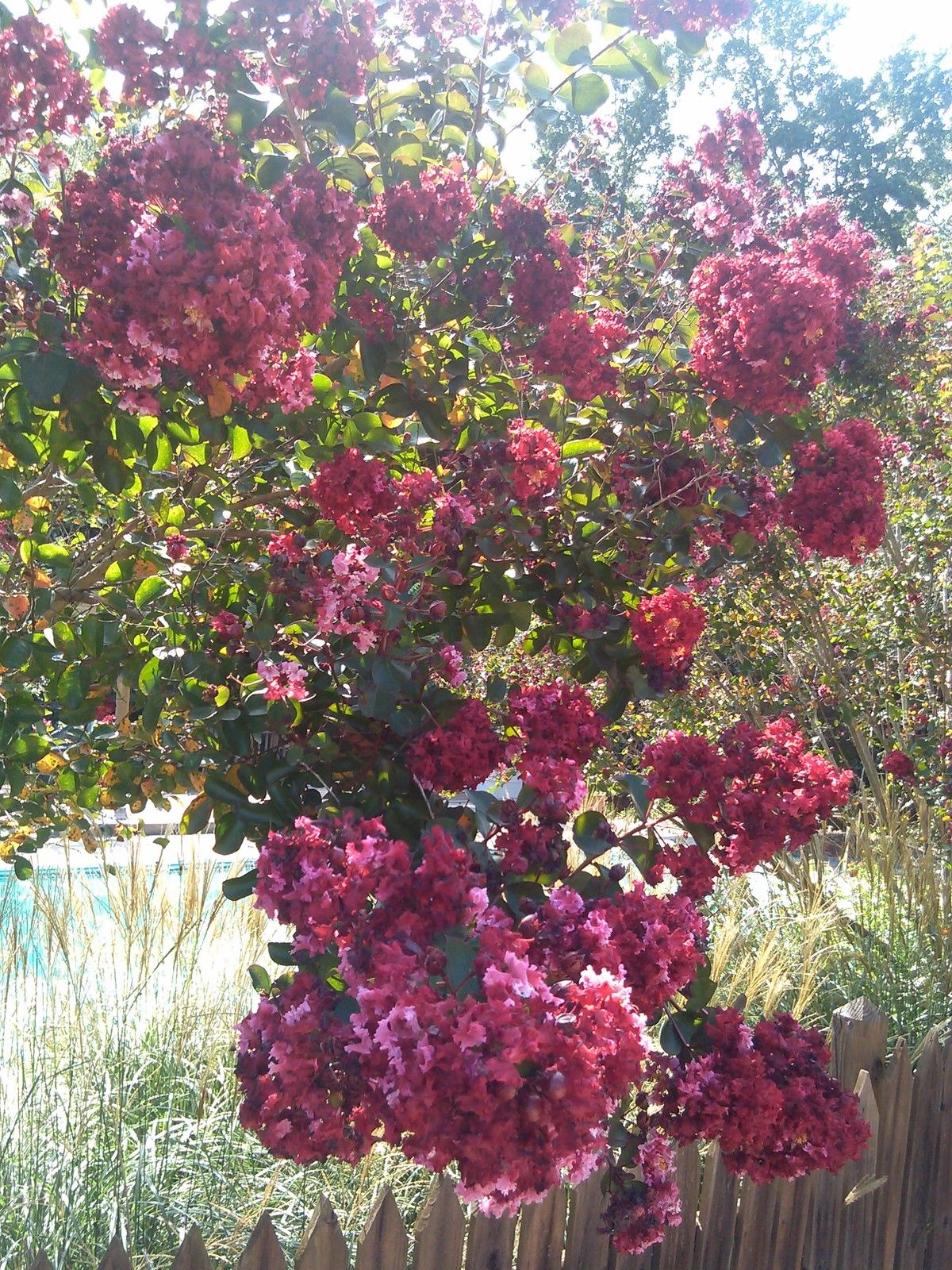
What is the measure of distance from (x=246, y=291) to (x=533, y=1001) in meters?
0.84

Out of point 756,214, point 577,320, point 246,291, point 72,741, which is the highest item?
point 756,214

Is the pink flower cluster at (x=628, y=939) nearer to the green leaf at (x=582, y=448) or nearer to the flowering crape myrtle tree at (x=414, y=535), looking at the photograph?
the flowering crape myrtle tree at (x=414, y=535)

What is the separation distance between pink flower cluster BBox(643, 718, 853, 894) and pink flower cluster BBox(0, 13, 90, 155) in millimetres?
1250

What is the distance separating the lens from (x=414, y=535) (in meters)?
1.57

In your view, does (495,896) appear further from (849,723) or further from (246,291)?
(849,723)

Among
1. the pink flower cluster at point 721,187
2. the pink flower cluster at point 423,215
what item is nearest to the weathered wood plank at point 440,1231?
the pink flower cluster at point 423,215

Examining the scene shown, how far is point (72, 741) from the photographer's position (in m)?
2.02

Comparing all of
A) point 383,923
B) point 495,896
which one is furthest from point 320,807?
point 383,923

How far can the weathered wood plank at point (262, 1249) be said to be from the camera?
1384 millimetres

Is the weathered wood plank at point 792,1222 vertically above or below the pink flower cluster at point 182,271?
below

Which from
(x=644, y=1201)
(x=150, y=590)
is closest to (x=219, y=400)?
(x=150, y=590)

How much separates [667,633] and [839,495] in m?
0.58

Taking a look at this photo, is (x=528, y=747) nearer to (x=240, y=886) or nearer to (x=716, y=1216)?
(x=240, y=886)

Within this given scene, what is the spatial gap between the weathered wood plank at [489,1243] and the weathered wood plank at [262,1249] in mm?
311
